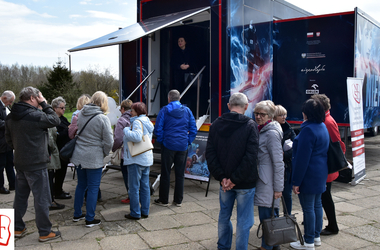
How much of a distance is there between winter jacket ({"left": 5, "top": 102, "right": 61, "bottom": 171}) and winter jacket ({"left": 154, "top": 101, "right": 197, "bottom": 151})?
152 centimetres

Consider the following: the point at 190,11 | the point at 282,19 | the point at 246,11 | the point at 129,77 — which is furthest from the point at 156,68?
the point at 282,19

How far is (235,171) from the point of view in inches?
105

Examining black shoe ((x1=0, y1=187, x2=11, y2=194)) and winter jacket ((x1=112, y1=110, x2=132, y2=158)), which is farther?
black shoe ((x1=0, y1=187, x2=11, y2=194))

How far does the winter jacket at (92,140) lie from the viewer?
3.58 m

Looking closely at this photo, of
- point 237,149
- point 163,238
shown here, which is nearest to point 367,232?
point 237,149

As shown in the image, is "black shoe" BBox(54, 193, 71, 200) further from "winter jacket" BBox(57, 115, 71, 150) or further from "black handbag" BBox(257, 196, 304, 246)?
"black handbag" BBox(257, 196, 304, 246)

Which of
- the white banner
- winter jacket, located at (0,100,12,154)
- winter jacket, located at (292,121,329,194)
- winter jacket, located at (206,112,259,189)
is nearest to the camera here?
winter jacket, located at (206,112,259,189)

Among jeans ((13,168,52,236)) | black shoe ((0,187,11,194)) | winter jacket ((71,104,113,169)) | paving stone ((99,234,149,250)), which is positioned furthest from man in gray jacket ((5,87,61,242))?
black shoe ((0,187,11,194))

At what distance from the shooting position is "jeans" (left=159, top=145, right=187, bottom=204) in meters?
4.43

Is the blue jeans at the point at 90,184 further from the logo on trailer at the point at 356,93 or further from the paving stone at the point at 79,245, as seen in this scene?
the logo on trailer at the point at 356,93

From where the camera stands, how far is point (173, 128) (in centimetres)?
438

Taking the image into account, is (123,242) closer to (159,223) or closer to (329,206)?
(159,223)

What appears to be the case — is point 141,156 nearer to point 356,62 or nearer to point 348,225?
point 348,225

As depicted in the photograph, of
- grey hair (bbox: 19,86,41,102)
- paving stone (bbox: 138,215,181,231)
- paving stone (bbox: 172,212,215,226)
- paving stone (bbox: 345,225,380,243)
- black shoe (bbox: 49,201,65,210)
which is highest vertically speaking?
grey hair (bbox: 19,86,41,102)
